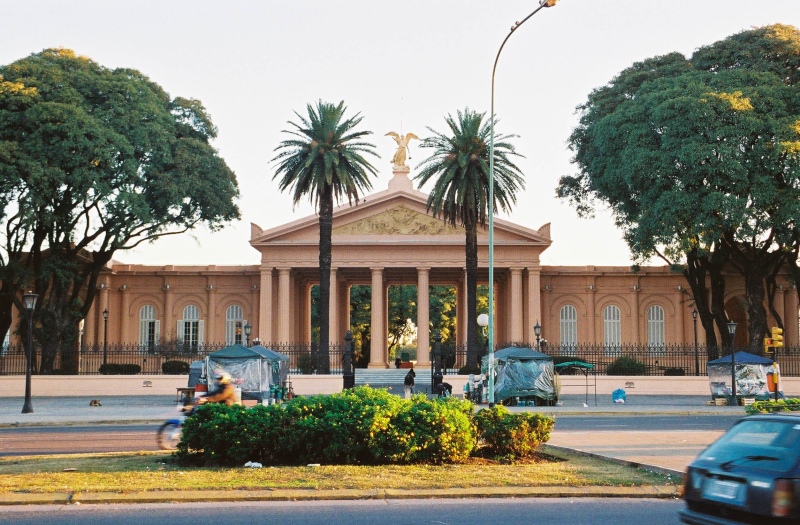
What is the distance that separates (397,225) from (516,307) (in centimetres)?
854

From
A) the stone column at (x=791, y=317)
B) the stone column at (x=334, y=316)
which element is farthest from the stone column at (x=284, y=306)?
the stone column at (x=791, y=317)

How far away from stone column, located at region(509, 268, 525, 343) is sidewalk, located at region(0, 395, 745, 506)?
1417 centimetres

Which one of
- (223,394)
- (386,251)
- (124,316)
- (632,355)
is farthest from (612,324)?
(223,394)

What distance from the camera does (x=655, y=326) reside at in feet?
189

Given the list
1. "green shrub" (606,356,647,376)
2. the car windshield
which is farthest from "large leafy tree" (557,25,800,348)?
the car windshield

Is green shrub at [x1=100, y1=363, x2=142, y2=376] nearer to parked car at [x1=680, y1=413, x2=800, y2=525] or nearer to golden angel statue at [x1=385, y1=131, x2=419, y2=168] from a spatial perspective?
golden angel statue at [x1=385, y1=131, x2=419, y2=168]

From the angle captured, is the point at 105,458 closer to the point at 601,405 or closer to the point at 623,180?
the point at 601,405

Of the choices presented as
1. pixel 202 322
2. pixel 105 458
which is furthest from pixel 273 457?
pixel 202 322

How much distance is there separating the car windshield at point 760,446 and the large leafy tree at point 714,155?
3214 cm

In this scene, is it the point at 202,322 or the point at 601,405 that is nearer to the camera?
the point at 601,405

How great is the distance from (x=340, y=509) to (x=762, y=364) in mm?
27534

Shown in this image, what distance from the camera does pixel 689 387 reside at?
127 feet

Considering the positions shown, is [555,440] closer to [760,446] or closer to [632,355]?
[760,446]

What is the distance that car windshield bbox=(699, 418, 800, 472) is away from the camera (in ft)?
22.6
